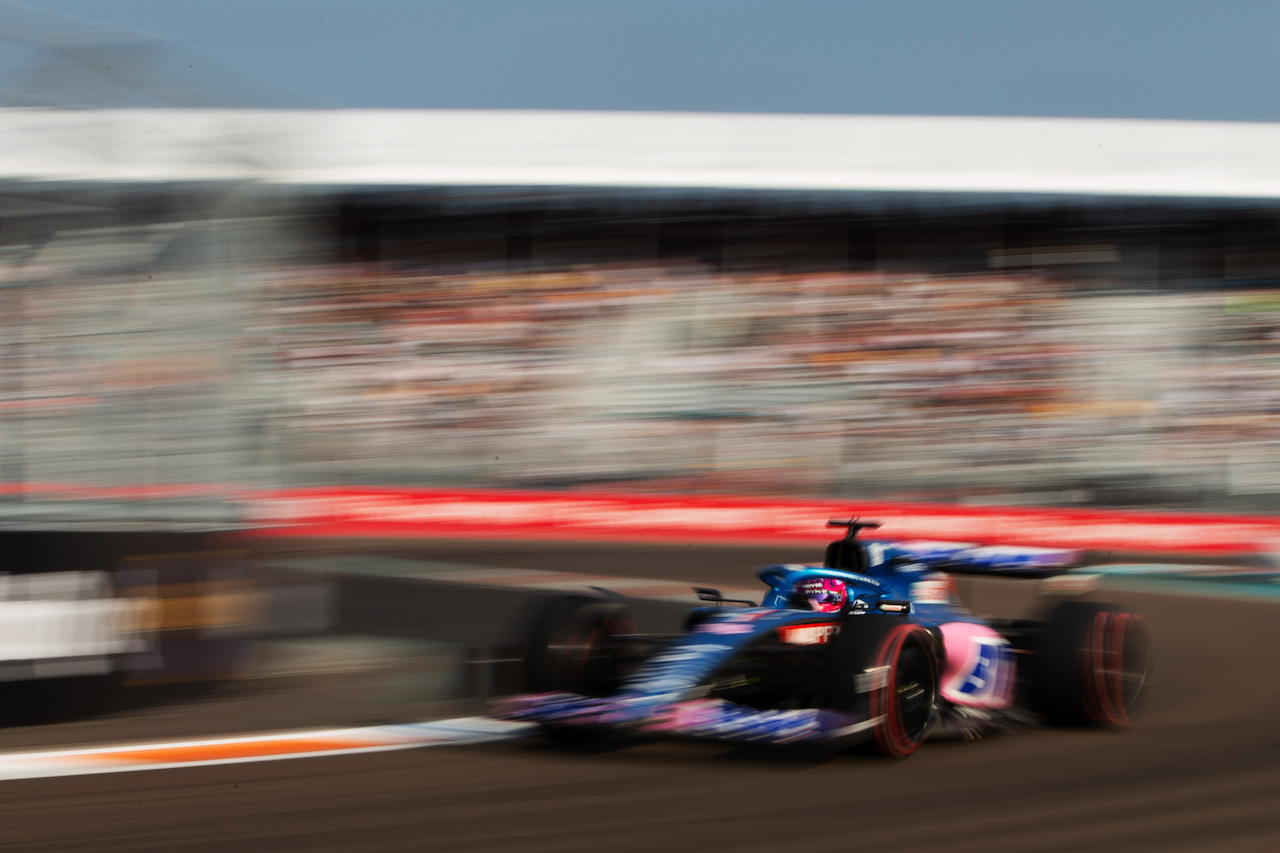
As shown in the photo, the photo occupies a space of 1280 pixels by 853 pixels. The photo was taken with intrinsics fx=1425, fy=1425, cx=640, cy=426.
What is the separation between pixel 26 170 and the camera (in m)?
5.72

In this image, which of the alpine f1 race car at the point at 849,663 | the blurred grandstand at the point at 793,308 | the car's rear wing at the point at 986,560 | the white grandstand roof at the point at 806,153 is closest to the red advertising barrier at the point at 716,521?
the blurred grandstand at the point at 793,308

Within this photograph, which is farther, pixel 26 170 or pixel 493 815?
pixel 26 170

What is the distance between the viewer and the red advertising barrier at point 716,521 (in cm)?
1466

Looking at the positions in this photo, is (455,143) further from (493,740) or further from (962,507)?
(493,740)

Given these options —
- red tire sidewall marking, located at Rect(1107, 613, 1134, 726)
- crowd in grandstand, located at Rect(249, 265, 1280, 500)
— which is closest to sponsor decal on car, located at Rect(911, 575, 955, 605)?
red tire sidewall marking, located at Rect(1107, 613, 1134, 726)

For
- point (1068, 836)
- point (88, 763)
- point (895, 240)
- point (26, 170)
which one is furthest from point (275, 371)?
point (895, 240)

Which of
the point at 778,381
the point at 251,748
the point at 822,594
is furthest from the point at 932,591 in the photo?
the point at 778,381

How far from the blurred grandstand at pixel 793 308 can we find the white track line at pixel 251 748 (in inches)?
388

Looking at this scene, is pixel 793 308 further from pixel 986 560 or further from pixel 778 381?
pixel 986 560

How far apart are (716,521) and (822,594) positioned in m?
9.49

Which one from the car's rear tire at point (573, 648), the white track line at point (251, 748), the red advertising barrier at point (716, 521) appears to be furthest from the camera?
the red advertising barrier at point (716, 521)

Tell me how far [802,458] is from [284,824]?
38.6ft

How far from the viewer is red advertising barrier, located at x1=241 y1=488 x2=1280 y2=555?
1466 cm

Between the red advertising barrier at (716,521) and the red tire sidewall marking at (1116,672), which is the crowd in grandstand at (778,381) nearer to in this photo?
the red advertising barrier at (716,521)
